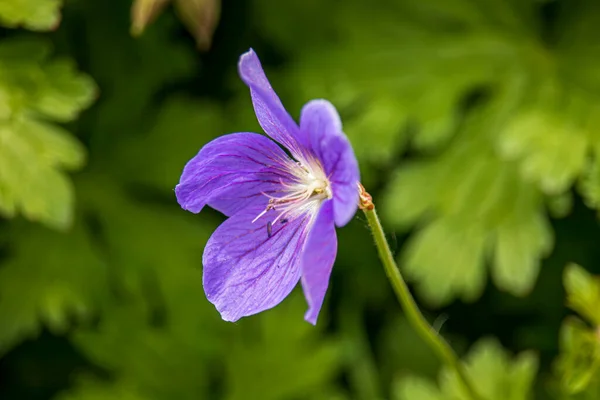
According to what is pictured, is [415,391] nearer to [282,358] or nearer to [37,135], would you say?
[282,358]

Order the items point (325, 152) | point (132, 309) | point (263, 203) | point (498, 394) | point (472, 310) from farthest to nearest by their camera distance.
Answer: point (472, 310) < point (132, 309) < point (498, 394) < point (263, 203) < point (325, 152)

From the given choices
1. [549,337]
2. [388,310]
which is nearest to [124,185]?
[388,310]

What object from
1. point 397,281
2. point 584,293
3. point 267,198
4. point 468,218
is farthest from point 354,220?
point 397,281

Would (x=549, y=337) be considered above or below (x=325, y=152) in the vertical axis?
below

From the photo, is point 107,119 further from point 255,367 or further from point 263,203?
point 263,203

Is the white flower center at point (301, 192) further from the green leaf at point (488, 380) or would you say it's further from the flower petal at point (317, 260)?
the green leaf at point (488, 380)

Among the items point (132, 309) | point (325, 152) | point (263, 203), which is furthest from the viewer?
point (132, 309)

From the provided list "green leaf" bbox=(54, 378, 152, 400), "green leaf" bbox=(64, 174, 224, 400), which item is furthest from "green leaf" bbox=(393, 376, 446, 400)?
"green leaf" bbox=(54, 378, 152, 400)
